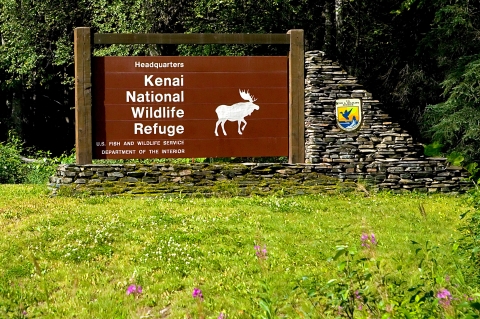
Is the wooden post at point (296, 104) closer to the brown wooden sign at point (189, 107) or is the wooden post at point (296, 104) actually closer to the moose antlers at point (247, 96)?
the brown wooden sign at point (189, 107)

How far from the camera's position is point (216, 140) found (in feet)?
41.6

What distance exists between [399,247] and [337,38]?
1709 centimetres

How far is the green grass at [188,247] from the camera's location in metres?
5.78

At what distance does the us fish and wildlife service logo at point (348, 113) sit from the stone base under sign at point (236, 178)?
0.90 m

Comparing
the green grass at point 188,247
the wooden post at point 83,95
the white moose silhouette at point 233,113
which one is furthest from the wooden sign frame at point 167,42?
the green grass at point 188,247

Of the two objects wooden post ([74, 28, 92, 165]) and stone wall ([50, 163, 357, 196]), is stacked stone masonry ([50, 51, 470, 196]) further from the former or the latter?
wooden post ([74, 28, 92, 165])

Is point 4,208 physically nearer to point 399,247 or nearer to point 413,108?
point 399,247

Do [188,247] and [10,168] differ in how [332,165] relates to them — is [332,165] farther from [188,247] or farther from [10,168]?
[10,168]

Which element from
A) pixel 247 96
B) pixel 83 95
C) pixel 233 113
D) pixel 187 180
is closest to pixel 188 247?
pixel 187 180


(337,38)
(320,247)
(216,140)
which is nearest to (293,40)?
(216,140)

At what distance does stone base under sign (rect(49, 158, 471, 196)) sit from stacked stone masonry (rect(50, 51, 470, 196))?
0.07ft

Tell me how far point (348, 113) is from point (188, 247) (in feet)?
21.5

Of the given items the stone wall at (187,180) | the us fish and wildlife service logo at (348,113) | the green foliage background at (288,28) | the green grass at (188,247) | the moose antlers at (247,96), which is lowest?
the green grass at (188,247)

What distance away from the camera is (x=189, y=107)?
12617 millimetres
